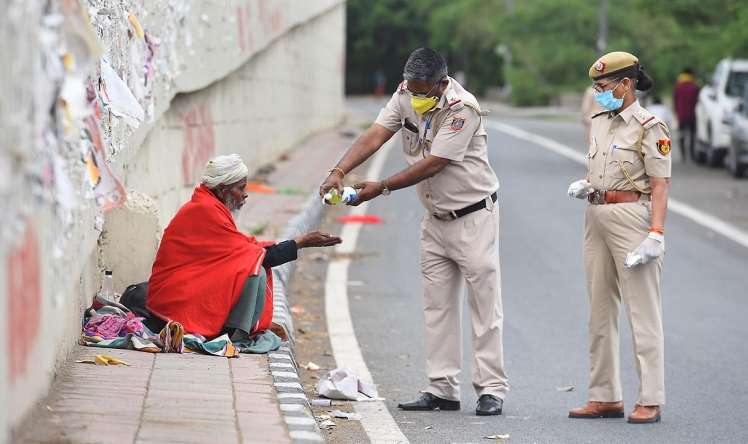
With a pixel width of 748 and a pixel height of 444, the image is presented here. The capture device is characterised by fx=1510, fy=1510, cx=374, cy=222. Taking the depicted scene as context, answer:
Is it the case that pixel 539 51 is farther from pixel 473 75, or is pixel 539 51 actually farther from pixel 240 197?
pixel 240 197

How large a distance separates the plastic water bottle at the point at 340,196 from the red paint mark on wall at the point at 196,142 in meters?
5.54

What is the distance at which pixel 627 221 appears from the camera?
7.95 metres

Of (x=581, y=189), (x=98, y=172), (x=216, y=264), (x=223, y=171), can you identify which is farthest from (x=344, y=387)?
(x=98, y=172)

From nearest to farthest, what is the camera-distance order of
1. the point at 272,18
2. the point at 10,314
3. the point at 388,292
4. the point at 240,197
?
the point at 10,314, the point at 240,197, the point at 388,292, the point at 272,18

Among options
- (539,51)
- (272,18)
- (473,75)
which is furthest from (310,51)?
(473,75)

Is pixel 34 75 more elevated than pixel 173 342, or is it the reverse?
pixel 34 75

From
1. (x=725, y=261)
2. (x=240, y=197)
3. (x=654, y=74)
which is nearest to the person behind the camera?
(x=240, y=197)

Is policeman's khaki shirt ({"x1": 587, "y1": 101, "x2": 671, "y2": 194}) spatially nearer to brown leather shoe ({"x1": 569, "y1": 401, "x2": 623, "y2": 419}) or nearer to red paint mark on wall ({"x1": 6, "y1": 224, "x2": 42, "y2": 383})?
brown leather shoe ({"x1": 569, "y1": 401, "x2": 623, "y2": 419})

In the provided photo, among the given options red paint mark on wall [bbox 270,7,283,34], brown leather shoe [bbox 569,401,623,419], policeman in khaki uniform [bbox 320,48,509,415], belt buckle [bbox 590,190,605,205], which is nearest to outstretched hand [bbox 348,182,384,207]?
policeman in khaki uniform [bbox 320,48,509,415]

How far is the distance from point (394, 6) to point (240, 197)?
3330 inches

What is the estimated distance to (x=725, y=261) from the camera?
591 inches

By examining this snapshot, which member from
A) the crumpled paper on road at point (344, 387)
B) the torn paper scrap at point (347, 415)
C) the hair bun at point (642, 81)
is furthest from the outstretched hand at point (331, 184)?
the hair bun at point (642, 81)

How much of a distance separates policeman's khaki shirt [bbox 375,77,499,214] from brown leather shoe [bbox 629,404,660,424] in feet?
4.59

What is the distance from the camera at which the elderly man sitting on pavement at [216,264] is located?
8.11 m
